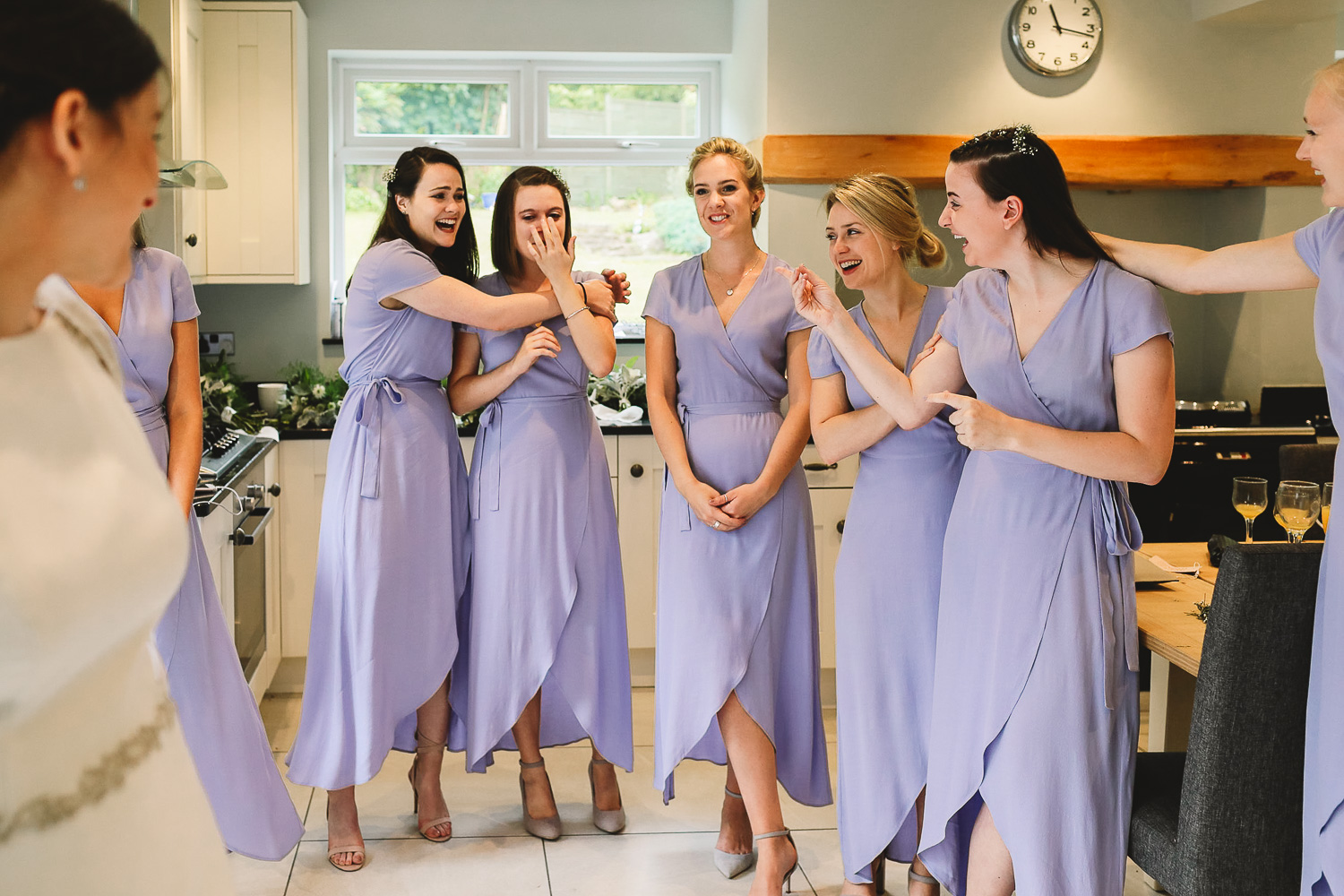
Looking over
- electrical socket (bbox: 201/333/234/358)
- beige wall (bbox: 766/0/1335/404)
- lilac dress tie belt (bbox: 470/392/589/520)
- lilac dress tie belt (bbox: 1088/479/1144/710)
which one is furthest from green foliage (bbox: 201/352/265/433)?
lilac dress tie belt (bbox: 1088/479/1144/710)

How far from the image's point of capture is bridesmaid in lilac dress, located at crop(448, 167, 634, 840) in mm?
2680

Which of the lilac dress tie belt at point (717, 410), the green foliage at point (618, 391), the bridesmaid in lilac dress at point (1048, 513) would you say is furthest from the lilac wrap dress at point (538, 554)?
the green foliage at point (618, 391)

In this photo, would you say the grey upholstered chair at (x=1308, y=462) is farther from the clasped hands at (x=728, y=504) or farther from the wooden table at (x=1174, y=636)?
the clasped hands at (x=728, y=504)

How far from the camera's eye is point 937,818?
2.05 m

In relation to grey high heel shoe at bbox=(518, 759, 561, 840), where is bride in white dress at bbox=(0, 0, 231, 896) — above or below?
above

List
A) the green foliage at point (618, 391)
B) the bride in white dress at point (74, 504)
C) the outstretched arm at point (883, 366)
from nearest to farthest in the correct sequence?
the bride in white dress at point (74, 504), the outstretched arm at point (883, 366), the green foliage at point (618, 391)

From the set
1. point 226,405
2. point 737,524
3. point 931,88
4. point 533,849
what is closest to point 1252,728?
point 737,524

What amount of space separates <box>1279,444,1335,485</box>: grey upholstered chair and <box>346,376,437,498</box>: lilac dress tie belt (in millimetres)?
2268

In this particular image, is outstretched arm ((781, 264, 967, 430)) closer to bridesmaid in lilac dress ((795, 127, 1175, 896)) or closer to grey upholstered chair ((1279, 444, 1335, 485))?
bridesmaid in lilac dress ((795, 127, 1175, 896))

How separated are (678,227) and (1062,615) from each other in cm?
342

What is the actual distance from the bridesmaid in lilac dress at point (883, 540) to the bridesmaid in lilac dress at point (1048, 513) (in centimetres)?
26

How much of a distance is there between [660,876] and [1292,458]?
1.94m

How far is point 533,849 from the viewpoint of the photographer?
2762mm

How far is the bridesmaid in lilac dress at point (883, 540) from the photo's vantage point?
2.24m
